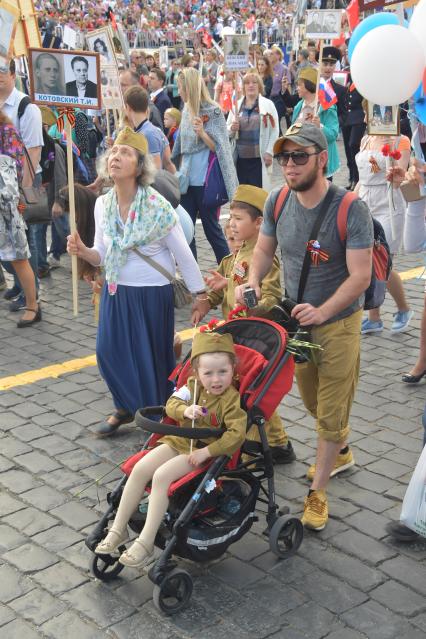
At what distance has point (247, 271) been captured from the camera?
16.4ft

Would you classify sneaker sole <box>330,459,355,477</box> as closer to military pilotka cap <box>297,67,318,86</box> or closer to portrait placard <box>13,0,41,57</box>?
portrait placard <box>13,0,41,57</box>

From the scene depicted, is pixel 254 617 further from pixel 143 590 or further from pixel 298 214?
pixel 298 214

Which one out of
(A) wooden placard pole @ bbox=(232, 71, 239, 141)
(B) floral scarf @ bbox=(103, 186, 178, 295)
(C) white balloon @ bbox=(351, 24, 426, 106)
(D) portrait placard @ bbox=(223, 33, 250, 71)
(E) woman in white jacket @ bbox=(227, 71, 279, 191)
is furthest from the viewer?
(D) portrait placard @ bbox=(223, 33, 250, 71)

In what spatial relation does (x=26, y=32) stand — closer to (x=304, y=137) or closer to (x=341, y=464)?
(x=304, y=137)

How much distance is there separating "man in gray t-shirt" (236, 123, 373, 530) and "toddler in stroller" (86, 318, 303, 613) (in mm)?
260

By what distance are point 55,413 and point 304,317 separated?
7.90 feet

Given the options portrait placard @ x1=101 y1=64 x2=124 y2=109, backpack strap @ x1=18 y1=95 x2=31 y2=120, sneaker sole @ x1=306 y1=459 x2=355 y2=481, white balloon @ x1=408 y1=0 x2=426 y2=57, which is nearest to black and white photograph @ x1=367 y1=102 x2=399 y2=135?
white balloon @ x1=408 y1=0 x2=426 y2=57

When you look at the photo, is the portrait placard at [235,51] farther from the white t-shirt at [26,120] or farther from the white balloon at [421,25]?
the white balloon at [421,25]

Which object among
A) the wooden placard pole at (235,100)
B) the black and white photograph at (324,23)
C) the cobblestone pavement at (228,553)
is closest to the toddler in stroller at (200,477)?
the cobblestone pavement at (228,553)

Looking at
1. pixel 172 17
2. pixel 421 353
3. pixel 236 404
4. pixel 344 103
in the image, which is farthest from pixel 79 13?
pixel 236 404

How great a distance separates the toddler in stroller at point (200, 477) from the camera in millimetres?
3775

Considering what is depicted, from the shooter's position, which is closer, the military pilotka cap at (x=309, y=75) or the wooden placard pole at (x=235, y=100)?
the wooden placard pole at (x=235, y=100)

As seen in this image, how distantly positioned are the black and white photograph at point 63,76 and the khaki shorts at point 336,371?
9.97 ft

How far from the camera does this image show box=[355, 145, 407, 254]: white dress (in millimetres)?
6934
